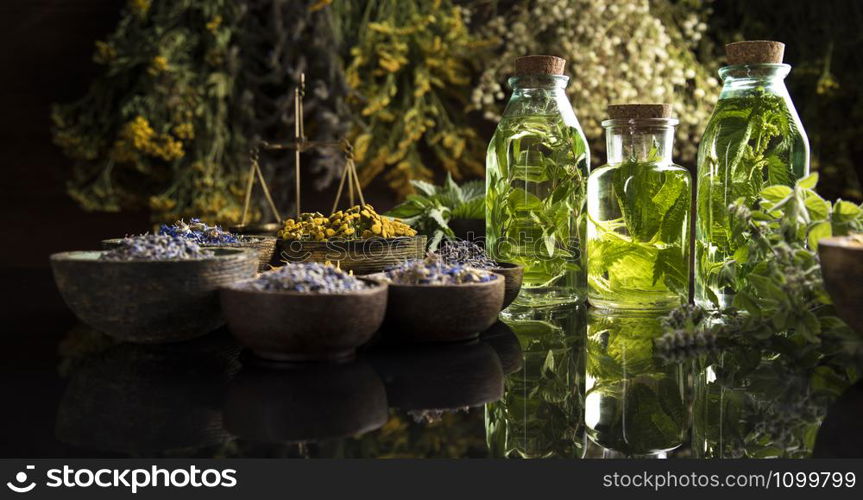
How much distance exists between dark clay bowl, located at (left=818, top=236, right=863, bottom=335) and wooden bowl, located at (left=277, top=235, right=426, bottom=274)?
0.43 meters

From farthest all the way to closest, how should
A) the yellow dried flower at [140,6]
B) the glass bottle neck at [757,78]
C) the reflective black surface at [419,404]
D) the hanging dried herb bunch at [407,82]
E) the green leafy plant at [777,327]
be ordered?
the hanging dried herb bunch at [407,82] < the yellow dried flower at [140,6] < the glass bottle neck at [757,78] < the green leafy plant at [777,327] < the reflective black surface at [419,404]

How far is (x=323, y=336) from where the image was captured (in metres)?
0.58

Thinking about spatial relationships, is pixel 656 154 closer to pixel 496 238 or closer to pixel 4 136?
pixel 496 238

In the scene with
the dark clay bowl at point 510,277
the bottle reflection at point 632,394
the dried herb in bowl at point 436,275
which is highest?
the dried herb in bowl at point 436,275

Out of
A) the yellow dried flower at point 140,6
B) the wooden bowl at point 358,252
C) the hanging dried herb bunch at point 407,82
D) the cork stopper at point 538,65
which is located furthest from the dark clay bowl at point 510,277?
the yellow dried flower at point 140,6

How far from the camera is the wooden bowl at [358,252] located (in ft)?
2.70

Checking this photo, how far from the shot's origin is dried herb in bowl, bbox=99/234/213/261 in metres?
0.64

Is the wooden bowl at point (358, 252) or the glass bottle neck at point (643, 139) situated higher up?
the glass bottle neck at point (643, 139)

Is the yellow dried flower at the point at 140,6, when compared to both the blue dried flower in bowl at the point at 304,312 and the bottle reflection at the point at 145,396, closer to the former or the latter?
the bottle reflection at the point at 145,396

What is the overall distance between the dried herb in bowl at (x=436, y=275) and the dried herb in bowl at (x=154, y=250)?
0.18 metres

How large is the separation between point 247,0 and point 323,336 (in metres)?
1.45

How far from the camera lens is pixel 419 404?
1.67ft

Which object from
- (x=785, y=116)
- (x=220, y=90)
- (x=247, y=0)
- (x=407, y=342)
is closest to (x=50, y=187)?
(x=220, y=90)

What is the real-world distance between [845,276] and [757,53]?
0.95ft
